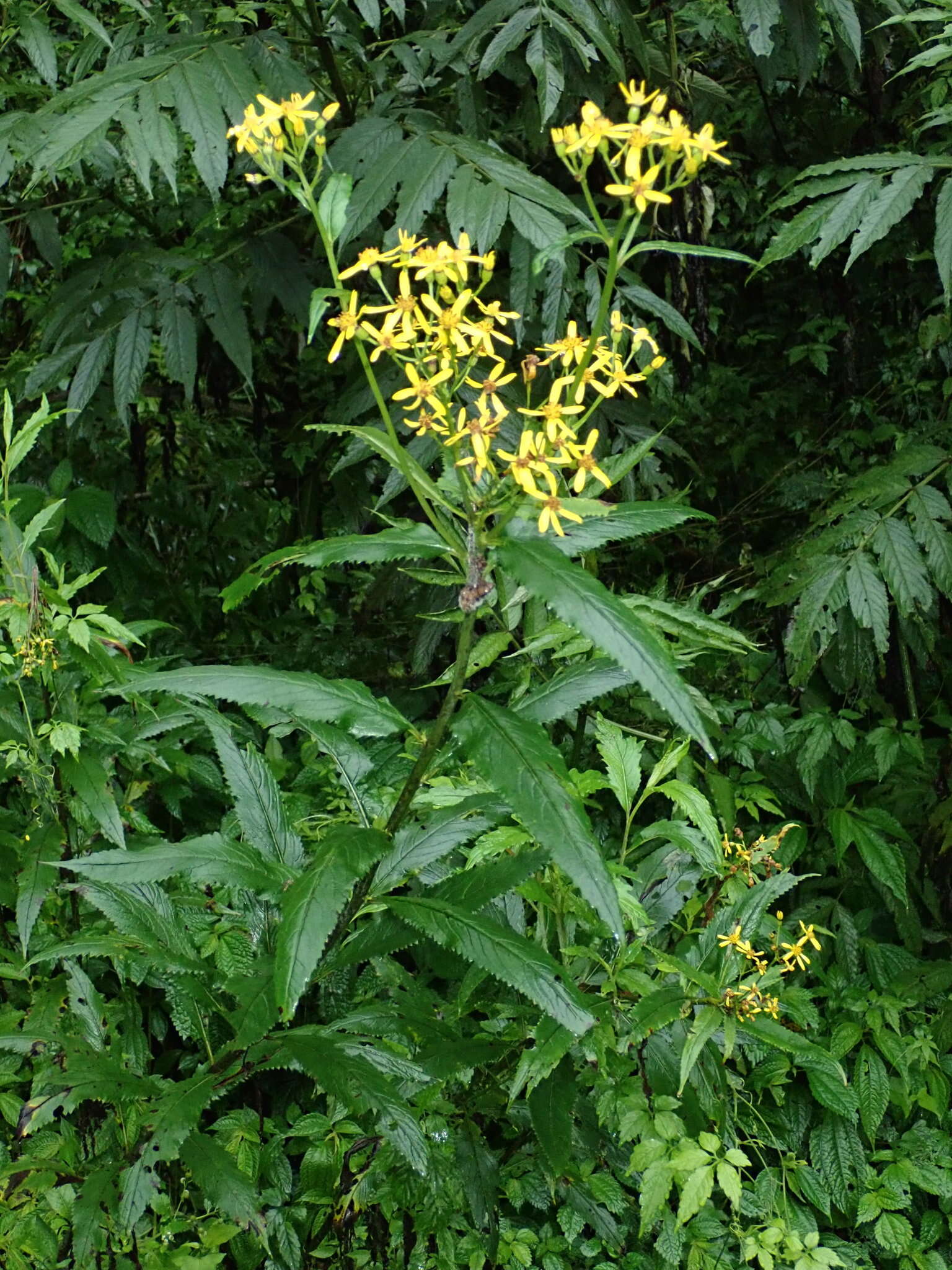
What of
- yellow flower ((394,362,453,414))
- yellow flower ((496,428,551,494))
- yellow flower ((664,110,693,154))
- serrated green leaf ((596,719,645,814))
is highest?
yellow flower ((664,110,693,154))

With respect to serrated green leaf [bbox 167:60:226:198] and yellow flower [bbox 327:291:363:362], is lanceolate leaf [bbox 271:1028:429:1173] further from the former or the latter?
serrated green leaf [bbox 167:60:226:198]

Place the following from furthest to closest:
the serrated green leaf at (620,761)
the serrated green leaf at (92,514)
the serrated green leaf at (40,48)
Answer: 1. the serrated green leaf at (92,514)
2. the serrated green leaf at (40,48)
3. the serrated green leaf at (620,761)

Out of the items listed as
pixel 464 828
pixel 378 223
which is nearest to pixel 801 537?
pixel 378 223

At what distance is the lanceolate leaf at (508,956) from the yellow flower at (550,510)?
458 mm

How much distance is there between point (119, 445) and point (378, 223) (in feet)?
4.80

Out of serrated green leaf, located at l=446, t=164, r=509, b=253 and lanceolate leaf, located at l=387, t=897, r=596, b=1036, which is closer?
lanceolate leaf, located at l=387, t=897, r=596, b=1036

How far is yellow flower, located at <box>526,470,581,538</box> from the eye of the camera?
38.8 inches

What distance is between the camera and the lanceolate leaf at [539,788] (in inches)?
36.8

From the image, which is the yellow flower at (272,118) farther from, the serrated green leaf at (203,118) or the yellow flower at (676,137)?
the serrated green leaf at (203,118)

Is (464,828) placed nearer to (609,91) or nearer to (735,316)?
(609,91)

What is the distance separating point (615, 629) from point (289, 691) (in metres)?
0.38

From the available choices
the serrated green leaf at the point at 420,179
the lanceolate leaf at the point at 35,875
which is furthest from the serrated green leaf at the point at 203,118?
the lanceolate leaf at the point at 35,875

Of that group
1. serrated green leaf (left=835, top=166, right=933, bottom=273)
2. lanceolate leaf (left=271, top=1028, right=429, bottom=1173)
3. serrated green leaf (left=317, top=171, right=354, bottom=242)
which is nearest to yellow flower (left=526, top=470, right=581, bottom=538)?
serrated green leaf (left=317, top=171, right=354, bottom=242)

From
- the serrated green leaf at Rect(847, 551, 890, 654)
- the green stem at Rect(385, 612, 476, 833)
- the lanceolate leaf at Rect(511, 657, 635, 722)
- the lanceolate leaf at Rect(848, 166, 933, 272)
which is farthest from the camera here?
the serrated green leaf at Rect(847, 551, 890, 654)
